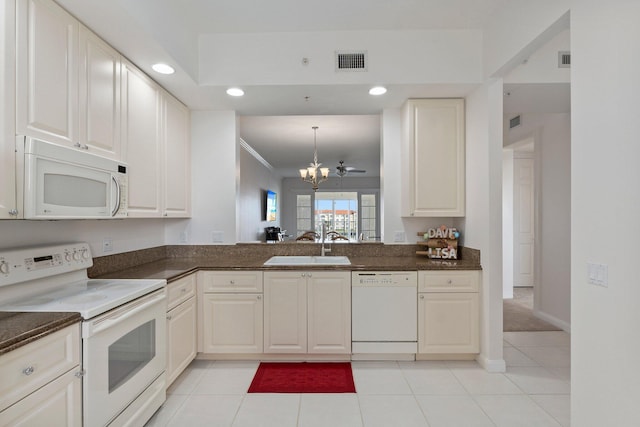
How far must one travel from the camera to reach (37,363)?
4.15ft

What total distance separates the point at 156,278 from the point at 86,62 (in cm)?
140

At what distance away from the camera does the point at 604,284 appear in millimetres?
1485

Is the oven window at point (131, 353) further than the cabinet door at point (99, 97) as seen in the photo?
No

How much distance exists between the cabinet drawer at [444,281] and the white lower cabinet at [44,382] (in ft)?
7.84

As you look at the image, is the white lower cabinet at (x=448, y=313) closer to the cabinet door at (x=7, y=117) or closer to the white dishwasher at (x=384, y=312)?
the white dishwasher at (x=384, y=312)

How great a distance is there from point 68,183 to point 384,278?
7.51ft

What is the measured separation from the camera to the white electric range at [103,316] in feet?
5.00

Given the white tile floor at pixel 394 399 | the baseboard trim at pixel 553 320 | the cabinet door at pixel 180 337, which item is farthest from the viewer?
the baseboard trim at pixel 553 320

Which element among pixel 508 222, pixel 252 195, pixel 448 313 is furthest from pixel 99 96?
pixel 508 222

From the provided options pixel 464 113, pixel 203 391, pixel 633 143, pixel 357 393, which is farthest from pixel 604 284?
pixel 203 391

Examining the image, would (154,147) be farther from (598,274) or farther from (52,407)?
(598,274)

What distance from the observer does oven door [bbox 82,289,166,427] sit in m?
1.50

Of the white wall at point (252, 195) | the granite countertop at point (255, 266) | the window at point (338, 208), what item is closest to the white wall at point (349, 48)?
the granite countertop at point (255, 266)

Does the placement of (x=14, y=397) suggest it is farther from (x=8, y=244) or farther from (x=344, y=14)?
(x=344, y=14)
